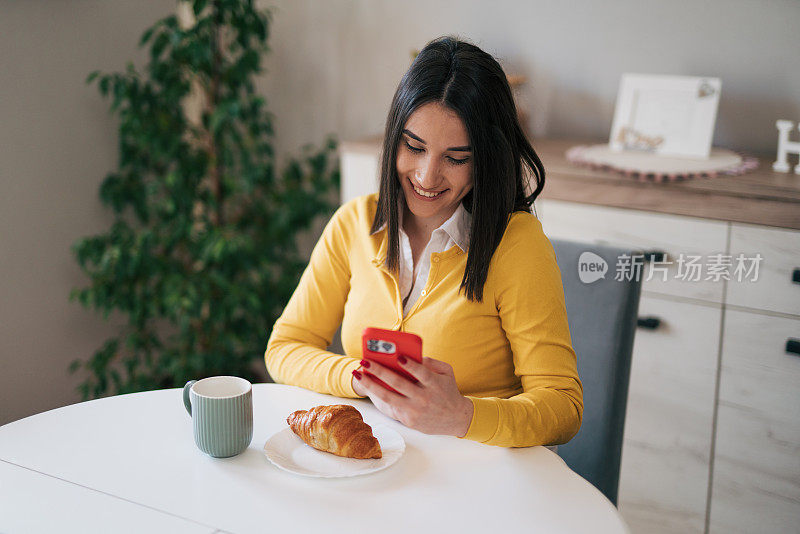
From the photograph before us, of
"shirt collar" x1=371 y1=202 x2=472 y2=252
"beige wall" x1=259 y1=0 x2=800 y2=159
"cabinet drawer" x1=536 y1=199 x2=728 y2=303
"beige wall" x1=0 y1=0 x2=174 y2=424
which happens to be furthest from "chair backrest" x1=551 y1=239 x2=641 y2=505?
"beige wall" x1=0 y1=0 x2=174 y2=424

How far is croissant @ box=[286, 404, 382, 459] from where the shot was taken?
101 cm

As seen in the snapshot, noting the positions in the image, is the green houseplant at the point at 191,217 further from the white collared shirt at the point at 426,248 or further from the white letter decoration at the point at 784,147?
the white letter decoration at the point at 784,147

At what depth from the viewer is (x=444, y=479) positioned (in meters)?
0.99

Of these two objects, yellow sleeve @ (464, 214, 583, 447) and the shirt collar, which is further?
the shirt collar

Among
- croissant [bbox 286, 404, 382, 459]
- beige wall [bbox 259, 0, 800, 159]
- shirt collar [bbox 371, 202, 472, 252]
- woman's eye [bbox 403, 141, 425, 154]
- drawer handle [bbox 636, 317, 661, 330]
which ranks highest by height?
beige wall [bbox 259, 0, 800, 159]

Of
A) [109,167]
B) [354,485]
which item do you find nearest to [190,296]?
[109,167]

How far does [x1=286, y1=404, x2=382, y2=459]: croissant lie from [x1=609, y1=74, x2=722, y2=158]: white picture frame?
1480 millimetres

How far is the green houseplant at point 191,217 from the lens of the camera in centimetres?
228

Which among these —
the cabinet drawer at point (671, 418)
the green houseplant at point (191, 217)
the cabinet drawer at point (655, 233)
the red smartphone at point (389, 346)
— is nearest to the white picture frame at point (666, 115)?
the cabinet drawer at point (655, 233)

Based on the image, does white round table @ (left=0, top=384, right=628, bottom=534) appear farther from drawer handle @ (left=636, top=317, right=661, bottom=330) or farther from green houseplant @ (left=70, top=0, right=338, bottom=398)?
green houseplant @ (left=70, top=0, right=338, bottom=398)

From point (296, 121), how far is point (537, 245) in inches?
72.3

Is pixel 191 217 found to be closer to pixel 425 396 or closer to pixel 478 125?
pixel 478 125

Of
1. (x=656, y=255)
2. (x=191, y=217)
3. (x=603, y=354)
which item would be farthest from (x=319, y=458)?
(x=191, y=217)

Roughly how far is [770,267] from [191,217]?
175 centimetres
